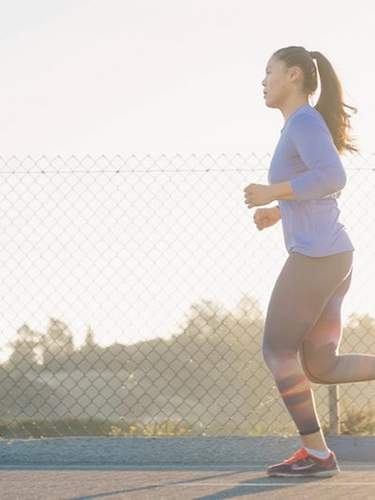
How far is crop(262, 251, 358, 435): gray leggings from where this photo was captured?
4.41 m

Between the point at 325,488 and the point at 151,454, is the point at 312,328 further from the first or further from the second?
the point at 151,454

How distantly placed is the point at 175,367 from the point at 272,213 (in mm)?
2275

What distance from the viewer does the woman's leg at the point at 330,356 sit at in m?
4.50

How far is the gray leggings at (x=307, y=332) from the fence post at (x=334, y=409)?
5.48 ft

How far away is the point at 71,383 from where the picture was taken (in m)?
6.75

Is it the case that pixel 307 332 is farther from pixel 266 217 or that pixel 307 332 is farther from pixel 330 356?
pixel 266 217

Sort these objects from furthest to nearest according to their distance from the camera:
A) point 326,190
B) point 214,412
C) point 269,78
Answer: point 214,412 < point 269,78 < point 326,190

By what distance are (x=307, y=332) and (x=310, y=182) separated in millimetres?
629

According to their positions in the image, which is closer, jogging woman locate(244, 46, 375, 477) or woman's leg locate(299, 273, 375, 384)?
jogging woman locate(244, 46, 375, 477)

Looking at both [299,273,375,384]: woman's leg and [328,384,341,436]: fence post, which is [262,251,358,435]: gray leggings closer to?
[299,273,375,384]: woman's leg

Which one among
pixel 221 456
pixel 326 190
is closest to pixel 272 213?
pixel 326 190

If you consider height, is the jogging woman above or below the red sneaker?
above

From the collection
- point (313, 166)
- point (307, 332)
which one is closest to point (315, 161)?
point (313, 166)

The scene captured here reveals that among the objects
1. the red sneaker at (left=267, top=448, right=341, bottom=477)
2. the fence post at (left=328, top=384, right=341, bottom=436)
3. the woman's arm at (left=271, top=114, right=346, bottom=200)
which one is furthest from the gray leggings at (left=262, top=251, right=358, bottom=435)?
the fence post at (left=328, top=384, right=341, bottom=436)
